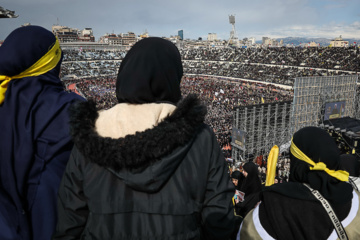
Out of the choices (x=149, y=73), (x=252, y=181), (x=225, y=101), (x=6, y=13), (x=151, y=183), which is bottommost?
(x=225, y=101)

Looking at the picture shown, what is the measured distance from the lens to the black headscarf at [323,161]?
1.41 metres

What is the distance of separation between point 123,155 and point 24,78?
2.54 feet

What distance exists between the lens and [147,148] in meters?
0.83

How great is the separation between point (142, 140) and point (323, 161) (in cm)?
115

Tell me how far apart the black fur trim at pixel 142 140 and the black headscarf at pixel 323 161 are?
916mm

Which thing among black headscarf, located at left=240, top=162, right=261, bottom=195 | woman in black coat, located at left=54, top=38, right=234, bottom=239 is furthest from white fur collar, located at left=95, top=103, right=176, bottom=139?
black headscarf, located at left=240, top=162, right=261, bottom=195

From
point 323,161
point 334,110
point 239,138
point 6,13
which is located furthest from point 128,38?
Answer: point 323,161

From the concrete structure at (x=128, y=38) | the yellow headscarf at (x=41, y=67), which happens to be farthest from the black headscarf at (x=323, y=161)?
the concrete structure at (x=128, y=38)

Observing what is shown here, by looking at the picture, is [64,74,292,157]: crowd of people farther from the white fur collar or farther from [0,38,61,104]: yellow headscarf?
the white fur collar

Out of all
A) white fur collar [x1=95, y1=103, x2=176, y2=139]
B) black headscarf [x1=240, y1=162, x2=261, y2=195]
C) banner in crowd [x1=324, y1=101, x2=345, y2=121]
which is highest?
white fur collar [x1=95, y1=103, x2=176, y2=139]

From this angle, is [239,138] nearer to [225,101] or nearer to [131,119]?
[225,101]

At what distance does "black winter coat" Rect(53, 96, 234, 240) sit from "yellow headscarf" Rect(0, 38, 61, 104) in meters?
0.47

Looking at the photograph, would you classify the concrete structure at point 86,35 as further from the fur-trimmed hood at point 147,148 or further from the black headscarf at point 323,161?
the fur-trimmed hood at point 147,148

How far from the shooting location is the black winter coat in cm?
84
